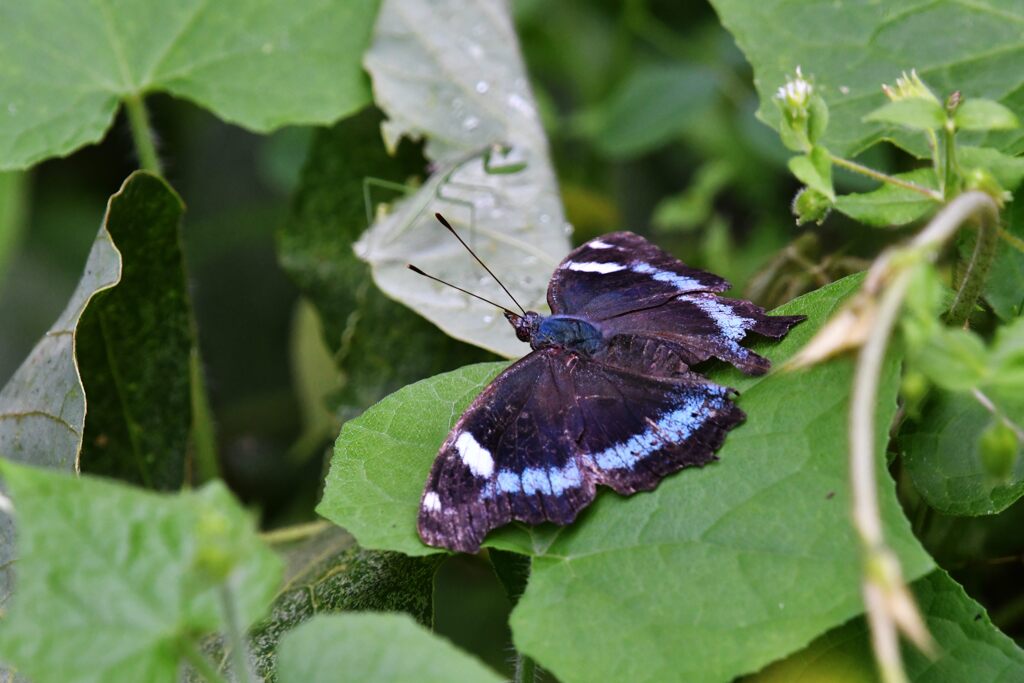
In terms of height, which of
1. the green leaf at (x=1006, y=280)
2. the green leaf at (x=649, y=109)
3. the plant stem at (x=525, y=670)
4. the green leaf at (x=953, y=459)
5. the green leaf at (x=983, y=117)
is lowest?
the plant stem at (x=525, y=670)

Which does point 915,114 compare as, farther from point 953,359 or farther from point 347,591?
point 347,591

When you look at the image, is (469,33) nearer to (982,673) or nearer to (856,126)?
(856,126)

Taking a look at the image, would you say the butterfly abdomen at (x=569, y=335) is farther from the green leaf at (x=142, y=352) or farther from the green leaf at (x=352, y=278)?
the green leaf at (x=142, y=352)

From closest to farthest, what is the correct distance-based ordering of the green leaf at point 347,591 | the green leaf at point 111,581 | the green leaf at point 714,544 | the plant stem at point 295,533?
1. the green leaf at point 111,581
2. the green leaf at point 714,544
3. the green leaf at point 347,591
4. the plant stem at point 295,533

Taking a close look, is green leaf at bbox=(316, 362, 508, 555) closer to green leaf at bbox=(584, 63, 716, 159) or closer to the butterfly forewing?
the butterfly forewing

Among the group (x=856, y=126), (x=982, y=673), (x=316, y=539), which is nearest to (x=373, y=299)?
(x=316, y=539)

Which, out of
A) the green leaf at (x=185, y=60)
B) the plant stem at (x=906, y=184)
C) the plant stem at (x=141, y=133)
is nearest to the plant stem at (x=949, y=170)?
the plant stem at (x=906, y=184)

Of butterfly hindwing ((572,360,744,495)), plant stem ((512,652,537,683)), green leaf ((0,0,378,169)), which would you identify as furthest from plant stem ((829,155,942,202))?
green leaf ((0,0,378,169))
